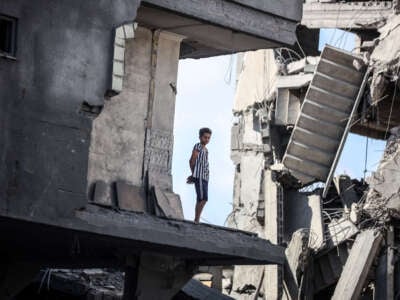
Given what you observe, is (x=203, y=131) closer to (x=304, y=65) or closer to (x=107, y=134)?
(x=107, y=134)

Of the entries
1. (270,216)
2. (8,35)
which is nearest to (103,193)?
(8,35)

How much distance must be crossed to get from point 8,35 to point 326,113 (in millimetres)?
12919

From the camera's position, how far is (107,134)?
21.7 meters

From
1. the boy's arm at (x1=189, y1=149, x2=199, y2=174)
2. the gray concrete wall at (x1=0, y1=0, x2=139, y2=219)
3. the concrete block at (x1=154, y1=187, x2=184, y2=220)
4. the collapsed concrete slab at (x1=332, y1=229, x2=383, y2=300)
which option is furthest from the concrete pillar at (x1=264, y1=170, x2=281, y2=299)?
the gray concrete wall at (x1=0, y1=0, x2=139, y2=219)

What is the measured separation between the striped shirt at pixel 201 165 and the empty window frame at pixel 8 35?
3851mm

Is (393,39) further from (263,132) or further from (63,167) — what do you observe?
(63,167)

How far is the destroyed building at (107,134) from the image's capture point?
770 inches

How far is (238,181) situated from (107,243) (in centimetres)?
1384

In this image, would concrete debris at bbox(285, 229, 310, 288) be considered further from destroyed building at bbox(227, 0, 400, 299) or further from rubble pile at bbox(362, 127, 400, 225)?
rubble pile at bbox(362, 127, 400, 225)

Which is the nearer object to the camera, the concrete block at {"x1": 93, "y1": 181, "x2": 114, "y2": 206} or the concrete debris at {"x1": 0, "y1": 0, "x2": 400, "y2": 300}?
the concrete debris at {"x1": 0, "y1": 0, "x2": 400, "y2": 300}

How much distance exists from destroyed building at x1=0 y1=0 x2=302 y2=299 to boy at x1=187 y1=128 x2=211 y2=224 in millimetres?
374

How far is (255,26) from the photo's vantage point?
74.3ft

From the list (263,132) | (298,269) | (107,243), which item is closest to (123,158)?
(107,243)

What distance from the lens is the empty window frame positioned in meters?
19.6
